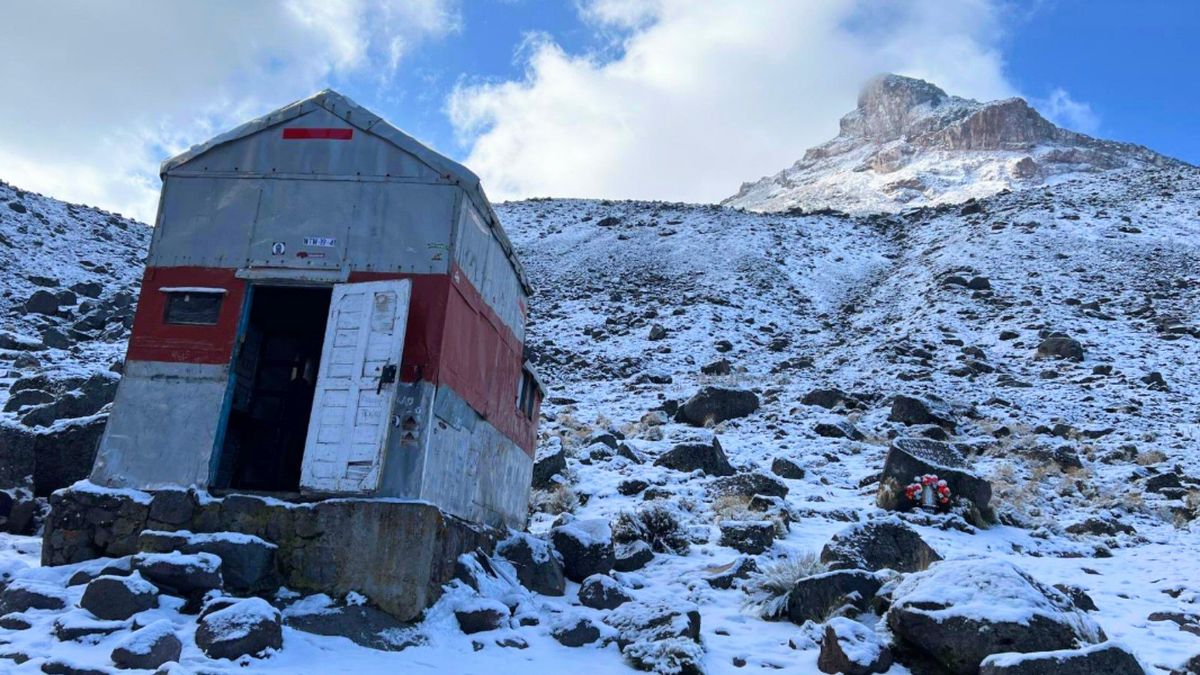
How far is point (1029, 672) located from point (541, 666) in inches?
Answer: 151

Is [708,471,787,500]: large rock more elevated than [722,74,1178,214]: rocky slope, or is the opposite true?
[722,74,1178,214]: rocky slope

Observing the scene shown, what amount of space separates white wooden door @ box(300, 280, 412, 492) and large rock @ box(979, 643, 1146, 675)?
5.48m

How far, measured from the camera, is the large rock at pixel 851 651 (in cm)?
760

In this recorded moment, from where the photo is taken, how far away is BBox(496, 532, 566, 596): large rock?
1034 centimetres

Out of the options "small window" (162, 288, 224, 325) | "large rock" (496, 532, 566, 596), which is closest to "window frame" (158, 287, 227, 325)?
"small window" (162, 288, 224, 325)

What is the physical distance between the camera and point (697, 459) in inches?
695

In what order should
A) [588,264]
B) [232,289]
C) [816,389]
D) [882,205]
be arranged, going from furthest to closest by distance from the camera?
[882,205], [588,264], [816,389], [232,289]

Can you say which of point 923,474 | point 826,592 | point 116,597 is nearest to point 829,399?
point 923,474

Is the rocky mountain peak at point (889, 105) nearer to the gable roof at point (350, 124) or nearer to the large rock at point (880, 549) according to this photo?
the large rock at point (880, 549)

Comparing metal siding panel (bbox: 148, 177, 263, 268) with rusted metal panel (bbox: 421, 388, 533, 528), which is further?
metal siding panel (bbox: 148, 177, 263, 268)

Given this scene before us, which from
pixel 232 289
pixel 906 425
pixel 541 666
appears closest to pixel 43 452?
pixel 232 289

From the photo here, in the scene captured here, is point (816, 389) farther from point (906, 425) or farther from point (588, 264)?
point (588, 264)

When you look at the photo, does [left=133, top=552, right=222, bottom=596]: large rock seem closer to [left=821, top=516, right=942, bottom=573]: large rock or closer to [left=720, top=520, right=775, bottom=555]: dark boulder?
[left=821, top=516, right=942, bottom=573]: large rock

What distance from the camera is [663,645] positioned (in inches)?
320
